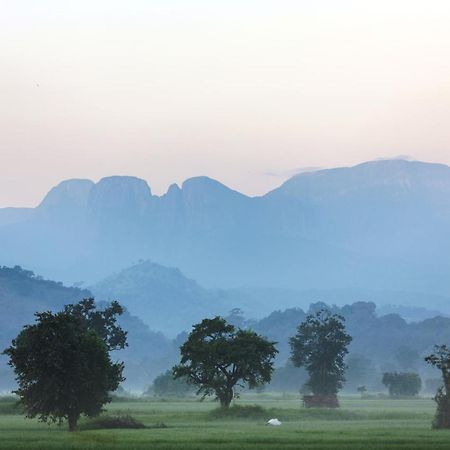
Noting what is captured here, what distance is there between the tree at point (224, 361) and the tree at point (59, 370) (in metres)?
31.2

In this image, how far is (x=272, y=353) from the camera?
116 metres

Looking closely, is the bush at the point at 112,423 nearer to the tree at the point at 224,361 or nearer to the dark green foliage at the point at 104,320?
the tree at the point at 224,361

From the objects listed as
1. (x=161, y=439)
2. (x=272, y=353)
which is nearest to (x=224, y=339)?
(x=272, y=353)

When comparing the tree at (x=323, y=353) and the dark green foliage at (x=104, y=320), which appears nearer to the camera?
the dark green foliage at (x=104, y=320)

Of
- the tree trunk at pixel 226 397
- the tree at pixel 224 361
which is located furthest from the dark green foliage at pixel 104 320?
the tree trunk at pixel 226 397

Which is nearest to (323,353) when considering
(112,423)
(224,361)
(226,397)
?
(224,361)

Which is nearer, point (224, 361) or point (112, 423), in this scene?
point (112, 423)

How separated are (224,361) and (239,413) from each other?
8449mm

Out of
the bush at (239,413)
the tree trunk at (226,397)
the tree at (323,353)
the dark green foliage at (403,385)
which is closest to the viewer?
the bush at (239,413)

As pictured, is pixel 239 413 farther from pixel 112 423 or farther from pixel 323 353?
pixel 323 353

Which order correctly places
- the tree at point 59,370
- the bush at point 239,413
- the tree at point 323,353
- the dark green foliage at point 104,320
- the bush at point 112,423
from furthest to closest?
the tree at point 323,353 < the dark green foliage at point 104,320 < the bush at point 239,413 < the bush at point 112,423 < the tree at point 59,370

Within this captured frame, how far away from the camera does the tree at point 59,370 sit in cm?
7988

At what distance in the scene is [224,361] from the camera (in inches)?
4491

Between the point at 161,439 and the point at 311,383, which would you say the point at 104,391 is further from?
the point at 311,383
